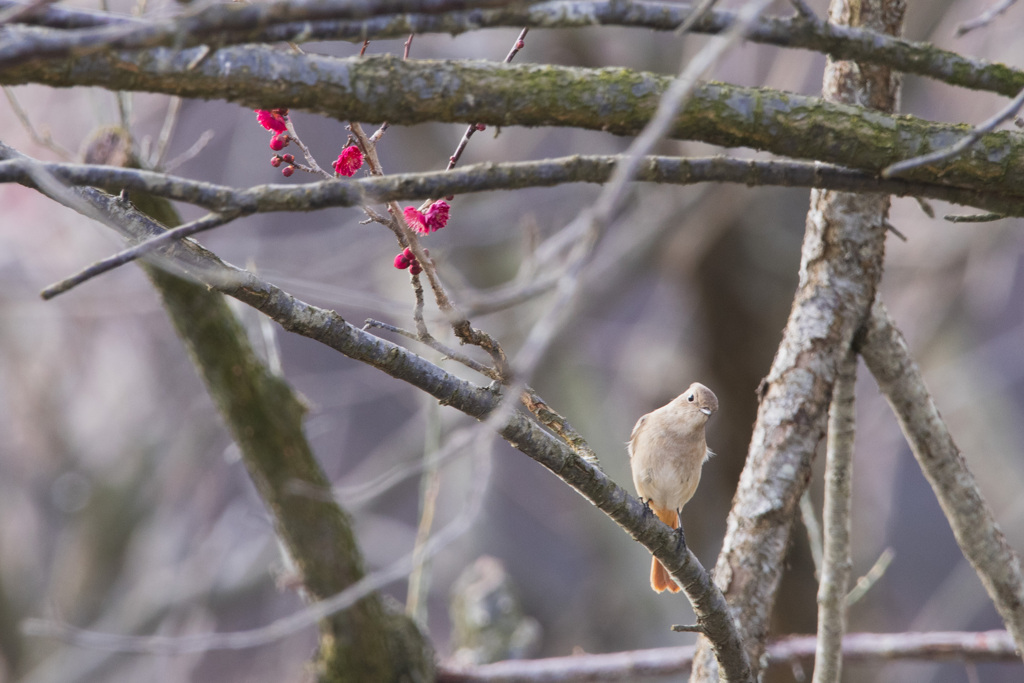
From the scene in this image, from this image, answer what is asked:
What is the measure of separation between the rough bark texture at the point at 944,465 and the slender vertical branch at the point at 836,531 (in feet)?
0.33

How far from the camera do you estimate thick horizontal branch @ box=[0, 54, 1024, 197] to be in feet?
4.85

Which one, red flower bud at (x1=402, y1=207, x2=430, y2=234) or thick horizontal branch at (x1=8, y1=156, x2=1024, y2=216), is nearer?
thick horizontal branch at (x1=8, y1=156, x2=1024, y2=216)

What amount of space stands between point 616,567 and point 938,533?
507 cm

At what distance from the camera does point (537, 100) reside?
168 cm

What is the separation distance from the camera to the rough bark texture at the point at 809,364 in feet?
8.33

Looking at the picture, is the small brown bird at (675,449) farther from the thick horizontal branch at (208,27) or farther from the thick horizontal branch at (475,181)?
the thick horizontal branch at (208,27)

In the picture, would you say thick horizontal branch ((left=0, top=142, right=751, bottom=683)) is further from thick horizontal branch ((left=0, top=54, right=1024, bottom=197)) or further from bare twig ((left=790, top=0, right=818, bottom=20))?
bare twig ((left=790, top=0, right=818, bottom=20))

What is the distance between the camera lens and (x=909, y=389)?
276cm

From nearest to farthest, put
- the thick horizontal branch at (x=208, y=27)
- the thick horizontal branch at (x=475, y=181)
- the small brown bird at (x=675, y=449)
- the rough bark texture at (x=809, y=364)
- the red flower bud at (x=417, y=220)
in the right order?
the thick horizontal branch at (x=208, y=27) < the thick horizontal branch at (x=475, y=181) < the red flower bud at (x=417, y=220) < the rough bark texture at (x=809, y=364) < the small brown bird at (x=675, y=449)

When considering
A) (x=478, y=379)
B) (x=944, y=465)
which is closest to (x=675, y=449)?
(x=944, y=465)

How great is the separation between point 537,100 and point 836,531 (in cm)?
173

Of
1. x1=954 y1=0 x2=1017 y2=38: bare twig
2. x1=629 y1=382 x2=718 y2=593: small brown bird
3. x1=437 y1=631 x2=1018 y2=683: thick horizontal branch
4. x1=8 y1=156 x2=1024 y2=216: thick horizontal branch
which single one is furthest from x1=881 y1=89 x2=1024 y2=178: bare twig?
Result: x1=437 y1=631 x2=1018 y2=683: thick horizontal branch

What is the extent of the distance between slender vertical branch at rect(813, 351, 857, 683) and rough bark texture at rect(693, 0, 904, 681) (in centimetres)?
14

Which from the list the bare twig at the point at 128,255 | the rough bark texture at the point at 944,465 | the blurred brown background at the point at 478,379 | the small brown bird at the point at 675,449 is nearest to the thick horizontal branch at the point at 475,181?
the bare twig at the point at 128,255
